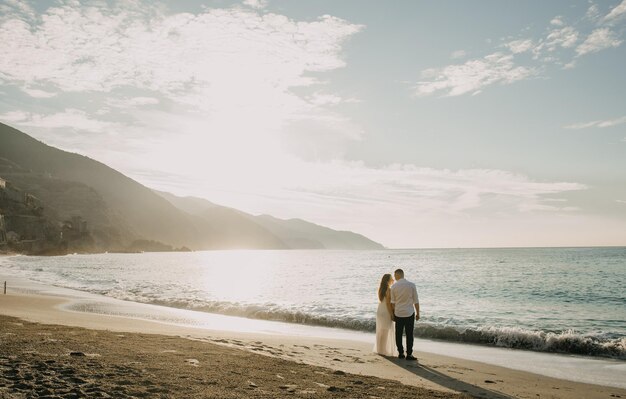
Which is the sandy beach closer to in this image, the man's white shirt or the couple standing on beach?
the couple standing on beach

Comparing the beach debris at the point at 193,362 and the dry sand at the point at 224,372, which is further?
the beach debris at the point at 193,362

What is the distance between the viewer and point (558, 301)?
32125 mm

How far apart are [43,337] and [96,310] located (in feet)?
41.4

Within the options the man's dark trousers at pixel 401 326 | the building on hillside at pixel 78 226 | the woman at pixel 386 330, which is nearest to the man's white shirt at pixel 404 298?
the man's dark trousers at pixel 401 326

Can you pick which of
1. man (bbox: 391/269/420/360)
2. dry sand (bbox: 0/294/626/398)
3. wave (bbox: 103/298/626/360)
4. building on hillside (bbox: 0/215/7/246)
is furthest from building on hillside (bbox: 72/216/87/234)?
man (bbox: 391/269/420/360)

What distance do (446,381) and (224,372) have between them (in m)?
4.94

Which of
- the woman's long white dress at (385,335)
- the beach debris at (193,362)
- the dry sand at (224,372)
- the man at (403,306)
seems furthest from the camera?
the woman's long white dress at (385,335)

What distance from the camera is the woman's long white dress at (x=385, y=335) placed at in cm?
1302

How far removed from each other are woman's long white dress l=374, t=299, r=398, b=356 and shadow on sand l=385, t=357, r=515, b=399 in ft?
2.54

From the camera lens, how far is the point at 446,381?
384 inches

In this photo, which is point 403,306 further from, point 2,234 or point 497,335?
point 2,234

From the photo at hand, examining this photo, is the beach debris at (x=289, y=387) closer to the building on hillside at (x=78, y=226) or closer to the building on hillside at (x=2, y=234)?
the building on hillside at (x=2, y=234)

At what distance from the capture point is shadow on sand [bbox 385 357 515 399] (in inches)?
344

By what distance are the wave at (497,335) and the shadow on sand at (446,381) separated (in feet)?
22.0
